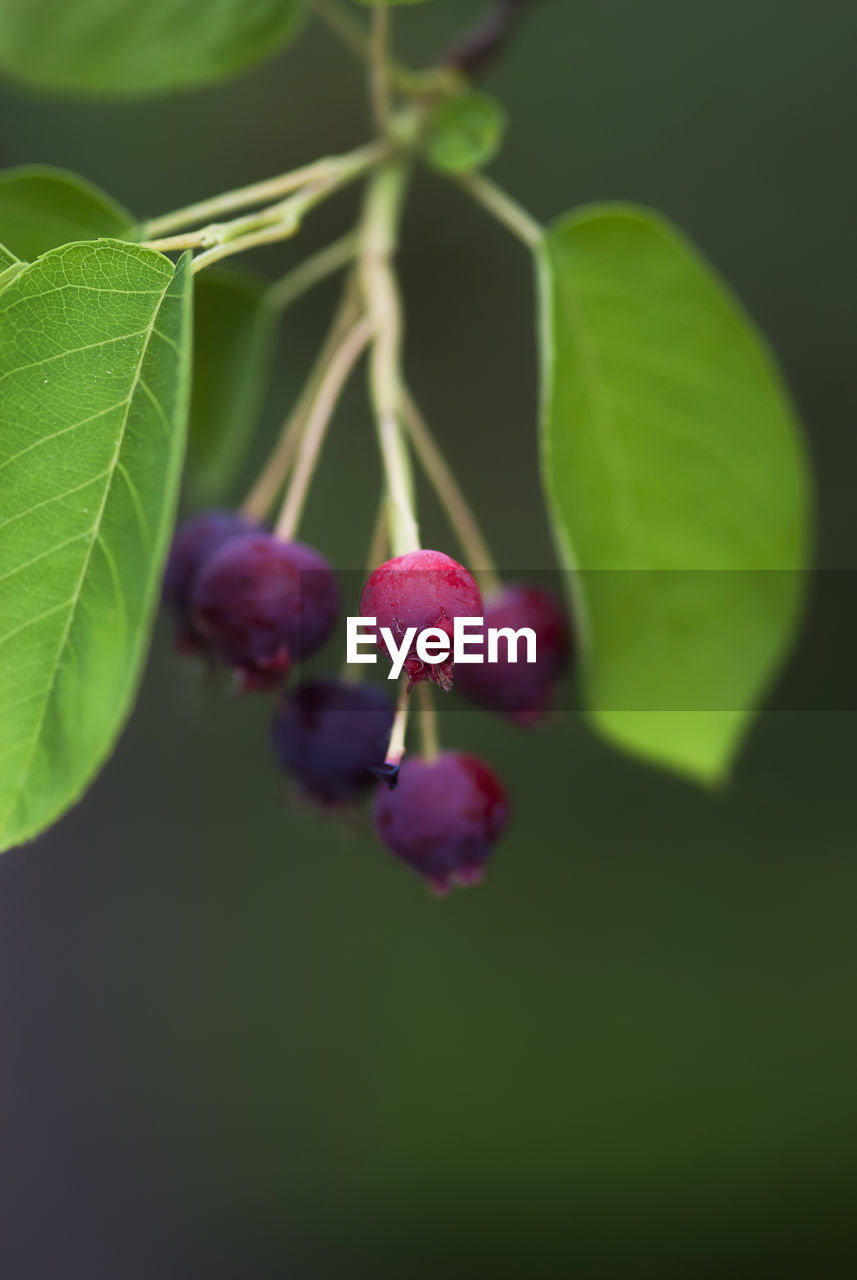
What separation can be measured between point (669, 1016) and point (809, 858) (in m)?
0.55

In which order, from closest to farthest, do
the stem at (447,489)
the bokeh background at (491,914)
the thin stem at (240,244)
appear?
the thin stem at (240,244), the stem at (447,489), the bokeh background at (491,914)

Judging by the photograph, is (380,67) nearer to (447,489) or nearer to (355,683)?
(447,489)

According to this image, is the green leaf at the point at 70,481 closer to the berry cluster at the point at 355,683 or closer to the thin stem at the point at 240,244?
the thin stem at the point at 240,244

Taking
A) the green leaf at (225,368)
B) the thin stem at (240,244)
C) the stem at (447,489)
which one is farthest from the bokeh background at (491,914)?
the thin stem at (240,244)

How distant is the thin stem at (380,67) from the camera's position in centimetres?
90

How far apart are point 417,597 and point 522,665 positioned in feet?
1.34

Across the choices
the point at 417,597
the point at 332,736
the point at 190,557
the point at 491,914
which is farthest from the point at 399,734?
the point at 491,914

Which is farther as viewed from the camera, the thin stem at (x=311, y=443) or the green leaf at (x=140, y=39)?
the green leaf at (x=140, y=39)

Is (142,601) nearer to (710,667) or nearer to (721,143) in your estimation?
(710,667)

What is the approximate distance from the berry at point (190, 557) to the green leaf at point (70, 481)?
302 mm

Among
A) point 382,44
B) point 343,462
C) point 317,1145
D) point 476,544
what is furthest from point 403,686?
point 317,1145

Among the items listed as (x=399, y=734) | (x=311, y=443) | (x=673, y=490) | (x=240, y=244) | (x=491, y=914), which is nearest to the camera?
(x=399, y=734)

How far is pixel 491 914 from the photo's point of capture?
9.84ft

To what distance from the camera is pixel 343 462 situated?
2.76 m
